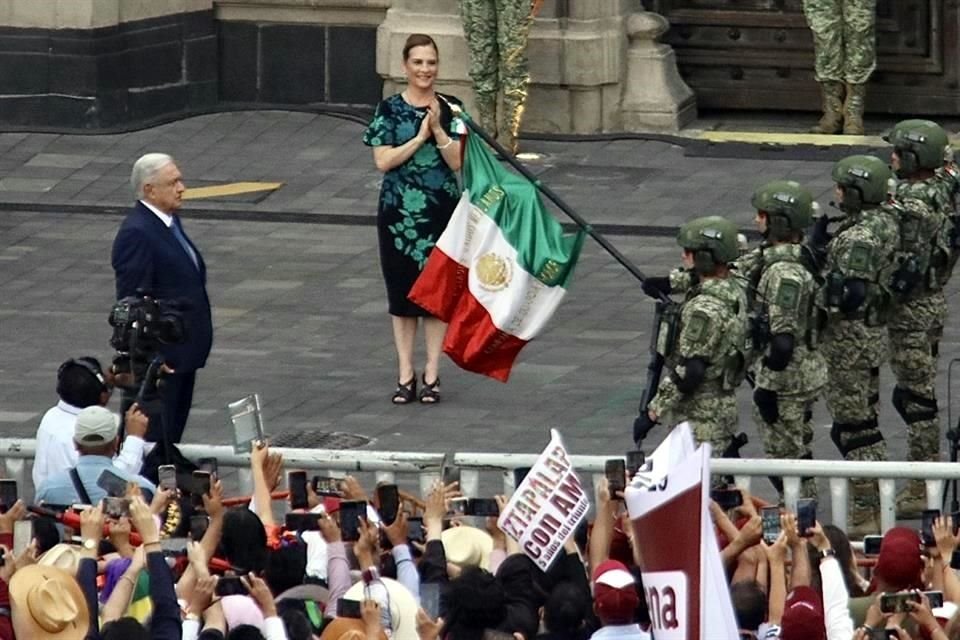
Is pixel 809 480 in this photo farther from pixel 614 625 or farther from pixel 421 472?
pixel 614 625

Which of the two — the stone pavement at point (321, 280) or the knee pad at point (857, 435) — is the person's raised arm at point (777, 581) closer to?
the knee pad at point (857, 435)

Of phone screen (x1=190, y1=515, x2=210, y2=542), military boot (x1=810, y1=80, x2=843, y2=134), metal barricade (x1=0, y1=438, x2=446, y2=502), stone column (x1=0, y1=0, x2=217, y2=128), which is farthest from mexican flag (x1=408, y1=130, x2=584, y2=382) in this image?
stone column (x1=0, y1=0, x2=217, y2=128)

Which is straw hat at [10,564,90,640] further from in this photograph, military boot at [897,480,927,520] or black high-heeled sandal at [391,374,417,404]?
black high-heeled sandal at [391,374,417,404]

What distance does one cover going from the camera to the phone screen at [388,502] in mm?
11188

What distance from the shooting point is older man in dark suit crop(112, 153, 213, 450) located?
14.2m

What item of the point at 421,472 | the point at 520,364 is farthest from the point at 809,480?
the point at 520,364

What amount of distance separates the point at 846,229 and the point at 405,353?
123 inches

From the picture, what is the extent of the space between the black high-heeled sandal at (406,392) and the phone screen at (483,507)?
4.81 m

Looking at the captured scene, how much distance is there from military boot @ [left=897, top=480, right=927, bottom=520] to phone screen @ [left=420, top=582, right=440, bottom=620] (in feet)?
11.9

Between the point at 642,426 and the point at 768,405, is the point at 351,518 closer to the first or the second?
the point at 642,426

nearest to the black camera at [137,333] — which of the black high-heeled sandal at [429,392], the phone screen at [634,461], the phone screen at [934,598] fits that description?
the phone screen at [634,461]

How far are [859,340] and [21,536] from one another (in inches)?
191

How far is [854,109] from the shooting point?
22.3 metres

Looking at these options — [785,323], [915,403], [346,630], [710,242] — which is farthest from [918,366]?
[346,630]
